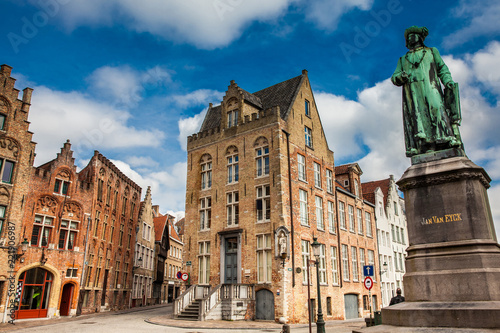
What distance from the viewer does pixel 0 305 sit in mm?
20953

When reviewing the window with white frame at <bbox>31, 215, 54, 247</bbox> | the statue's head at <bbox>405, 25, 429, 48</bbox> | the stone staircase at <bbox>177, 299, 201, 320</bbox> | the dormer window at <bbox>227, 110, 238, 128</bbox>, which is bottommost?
the stone staircase at <bbox>177, 299, 201, 320</bbox>

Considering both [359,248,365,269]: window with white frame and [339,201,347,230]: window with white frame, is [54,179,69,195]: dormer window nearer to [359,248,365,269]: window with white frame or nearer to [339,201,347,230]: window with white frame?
[339,201,347,230]: window with white frame

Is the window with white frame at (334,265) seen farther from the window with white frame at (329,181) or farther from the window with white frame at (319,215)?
the window with white frame at (329,181)

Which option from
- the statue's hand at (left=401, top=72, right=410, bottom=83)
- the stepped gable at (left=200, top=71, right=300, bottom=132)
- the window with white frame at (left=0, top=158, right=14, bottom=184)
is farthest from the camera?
the stepped gable at (left=200, top=71, right=300, bottom=132)

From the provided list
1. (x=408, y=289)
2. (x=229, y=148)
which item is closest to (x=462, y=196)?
(x=408, y=289)

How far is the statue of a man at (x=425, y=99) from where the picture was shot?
31.1 feet

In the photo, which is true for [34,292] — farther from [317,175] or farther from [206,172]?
[317,175]

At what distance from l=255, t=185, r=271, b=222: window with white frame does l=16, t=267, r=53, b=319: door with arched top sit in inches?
542

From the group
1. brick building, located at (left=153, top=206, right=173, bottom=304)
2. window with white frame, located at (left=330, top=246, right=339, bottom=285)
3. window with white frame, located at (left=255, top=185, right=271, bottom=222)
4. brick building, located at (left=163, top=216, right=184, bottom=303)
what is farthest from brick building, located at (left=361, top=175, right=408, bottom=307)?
brick building, located at (left=163, top=216, right=184, bottom=303)

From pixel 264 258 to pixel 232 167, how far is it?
6678 millimetres

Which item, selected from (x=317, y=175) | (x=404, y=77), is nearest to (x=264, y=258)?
(x=317, y=175)

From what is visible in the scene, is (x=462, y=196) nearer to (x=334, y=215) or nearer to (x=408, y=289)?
(x=408, y=289)

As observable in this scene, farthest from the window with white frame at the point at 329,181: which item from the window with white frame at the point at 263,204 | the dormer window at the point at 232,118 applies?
the dormer window at the point at 232,118

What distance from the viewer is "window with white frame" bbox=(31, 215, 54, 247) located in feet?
77.7
